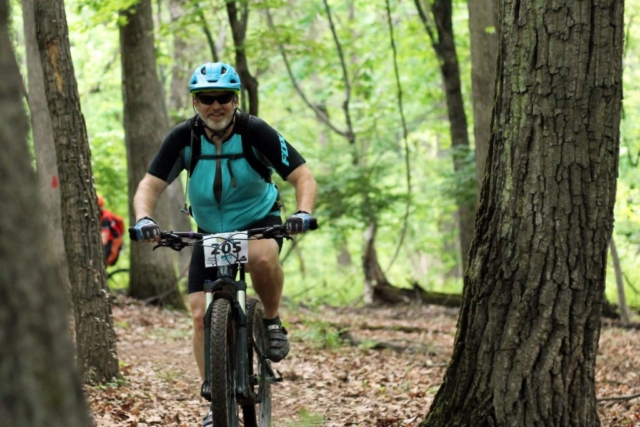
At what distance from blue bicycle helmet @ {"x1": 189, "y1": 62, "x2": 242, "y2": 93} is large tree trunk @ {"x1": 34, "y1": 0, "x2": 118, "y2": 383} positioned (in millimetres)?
1777

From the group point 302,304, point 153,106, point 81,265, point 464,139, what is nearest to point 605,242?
point 81,265

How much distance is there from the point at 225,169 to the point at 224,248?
2.10 ft

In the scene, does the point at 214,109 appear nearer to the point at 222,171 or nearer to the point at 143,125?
the point at 222,171

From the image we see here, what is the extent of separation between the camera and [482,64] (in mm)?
10977

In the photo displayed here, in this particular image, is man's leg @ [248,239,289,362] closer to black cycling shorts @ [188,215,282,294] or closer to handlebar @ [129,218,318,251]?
black cycling shorts @ [188,215,282,294]

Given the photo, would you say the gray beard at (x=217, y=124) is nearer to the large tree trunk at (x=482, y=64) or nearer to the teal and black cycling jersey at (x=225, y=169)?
the teal and black cycling jersey at (x=225, y=169)

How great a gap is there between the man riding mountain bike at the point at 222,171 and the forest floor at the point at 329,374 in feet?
4.65

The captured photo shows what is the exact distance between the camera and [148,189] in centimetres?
545

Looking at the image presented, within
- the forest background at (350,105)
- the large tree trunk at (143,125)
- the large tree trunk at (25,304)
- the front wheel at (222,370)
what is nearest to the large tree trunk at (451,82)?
the forest background at (350,105)

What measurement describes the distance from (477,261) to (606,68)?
3.77ft

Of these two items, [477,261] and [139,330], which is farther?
[139,330]

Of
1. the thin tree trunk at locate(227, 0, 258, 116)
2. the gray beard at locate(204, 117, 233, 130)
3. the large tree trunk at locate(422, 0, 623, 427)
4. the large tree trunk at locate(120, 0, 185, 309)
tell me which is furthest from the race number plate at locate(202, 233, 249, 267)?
the thin tree trunk at locate(227, 0, 258, 116)

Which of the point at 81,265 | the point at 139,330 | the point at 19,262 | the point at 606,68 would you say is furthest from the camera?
the point at 139,330

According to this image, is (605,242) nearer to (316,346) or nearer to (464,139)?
(316,346)
